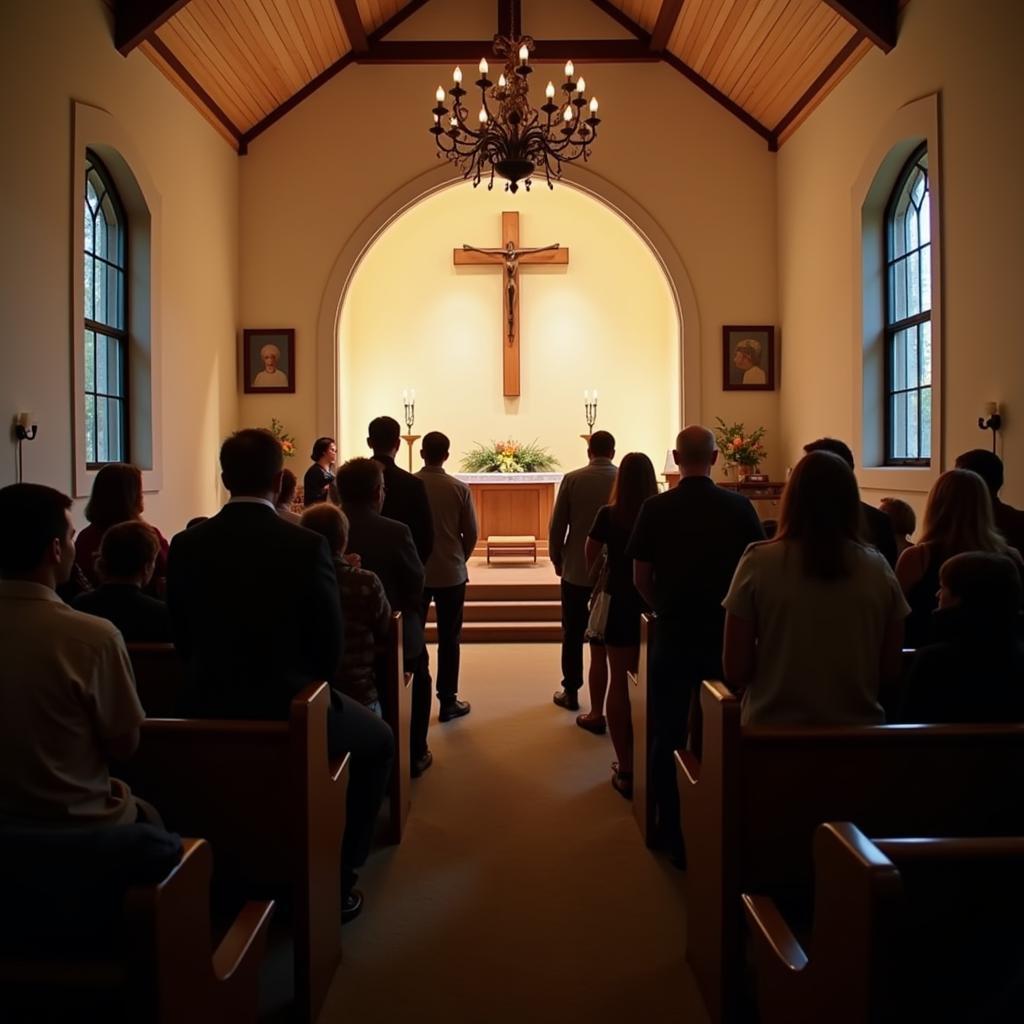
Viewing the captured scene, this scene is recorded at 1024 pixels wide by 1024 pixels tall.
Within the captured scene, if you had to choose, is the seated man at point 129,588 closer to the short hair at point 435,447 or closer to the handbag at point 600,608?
the handbag at point 600,608

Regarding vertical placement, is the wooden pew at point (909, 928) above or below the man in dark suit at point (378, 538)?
below

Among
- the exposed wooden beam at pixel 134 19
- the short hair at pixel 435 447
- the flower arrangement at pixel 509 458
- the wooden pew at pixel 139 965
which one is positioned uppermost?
the exposed wooden beam at pixel 134 19

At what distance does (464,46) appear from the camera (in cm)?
883

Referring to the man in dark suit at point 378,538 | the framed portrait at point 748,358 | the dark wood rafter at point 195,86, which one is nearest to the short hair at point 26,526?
the man in dark suit at point 378,538

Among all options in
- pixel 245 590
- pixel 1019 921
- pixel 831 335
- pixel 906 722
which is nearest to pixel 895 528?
pixel 906 722

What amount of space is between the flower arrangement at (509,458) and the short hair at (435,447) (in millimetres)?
5697

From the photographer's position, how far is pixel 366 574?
10.1 feet

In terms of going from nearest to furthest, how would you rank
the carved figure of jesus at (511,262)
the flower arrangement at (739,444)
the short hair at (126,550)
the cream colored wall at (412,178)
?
the short hair at (126,550) → the flower arrangement at (739,444) → the cream colored wall at (412,178) → the carved figure of jesus at (511,262)

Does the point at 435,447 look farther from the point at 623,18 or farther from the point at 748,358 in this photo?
the point at 623,18

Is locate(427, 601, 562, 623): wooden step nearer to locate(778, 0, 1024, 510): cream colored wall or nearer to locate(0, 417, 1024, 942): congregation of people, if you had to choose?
locate(778, 0, 1024, 510): cream colored wall

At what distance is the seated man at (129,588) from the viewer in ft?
8.81

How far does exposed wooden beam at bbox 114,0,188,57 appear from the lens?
618 centimetres

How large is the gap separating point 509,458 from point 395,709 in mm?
7338

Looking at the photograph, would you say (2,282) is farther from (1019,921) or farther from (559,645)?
(1019,921)
